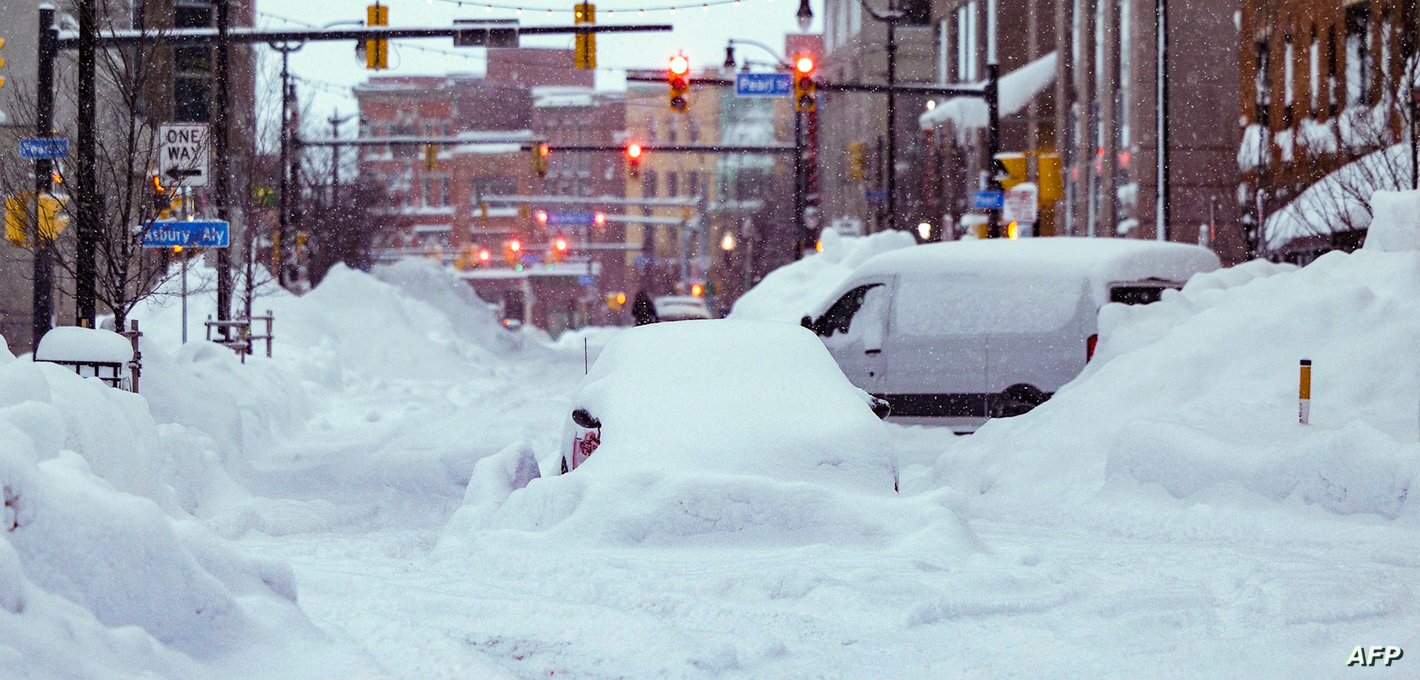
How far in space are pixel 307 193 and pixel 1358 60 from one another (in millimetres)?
30067

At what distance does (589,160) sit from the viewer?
12169 cm

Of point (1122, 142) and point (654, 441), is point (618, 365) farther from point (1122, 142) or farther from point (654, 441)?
point (1122, 142)

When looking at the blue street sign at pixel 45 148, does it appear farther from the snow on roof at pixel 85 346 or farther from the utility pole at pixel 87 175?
the snow on roof at pixel 85 346

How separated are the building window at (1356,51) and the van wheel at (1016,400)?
1808 centimetres

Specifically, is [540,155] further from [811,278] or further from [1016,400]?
[1016,400]

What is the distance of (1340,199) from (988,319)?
1319cm

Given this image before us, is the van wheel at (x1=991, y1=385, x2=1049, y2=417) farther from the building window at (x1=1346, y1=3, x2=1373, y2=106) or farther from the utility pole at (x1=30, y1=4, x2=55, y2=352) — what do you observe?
the building window at (x1=1346, y1=3, x2=1373, y2=106)

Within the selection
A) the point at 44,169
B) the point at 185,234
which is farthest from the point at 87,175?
the point at 44,169

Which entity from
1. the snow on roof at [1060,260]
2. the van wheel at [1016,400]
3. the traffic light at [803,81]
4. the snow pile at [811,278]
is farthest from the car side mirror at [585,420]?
the snow pile at [811,278]

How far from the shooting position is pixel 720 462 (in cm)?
994

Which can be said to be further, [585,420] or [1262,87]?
[1262,87]

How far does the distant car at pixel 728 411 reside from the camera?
1005cm

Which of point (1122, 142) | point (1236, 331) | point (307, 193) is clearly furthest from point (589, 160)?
point (1236, 331)

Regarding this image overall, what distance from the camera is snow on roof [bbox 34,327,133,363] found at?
13.5 meters
